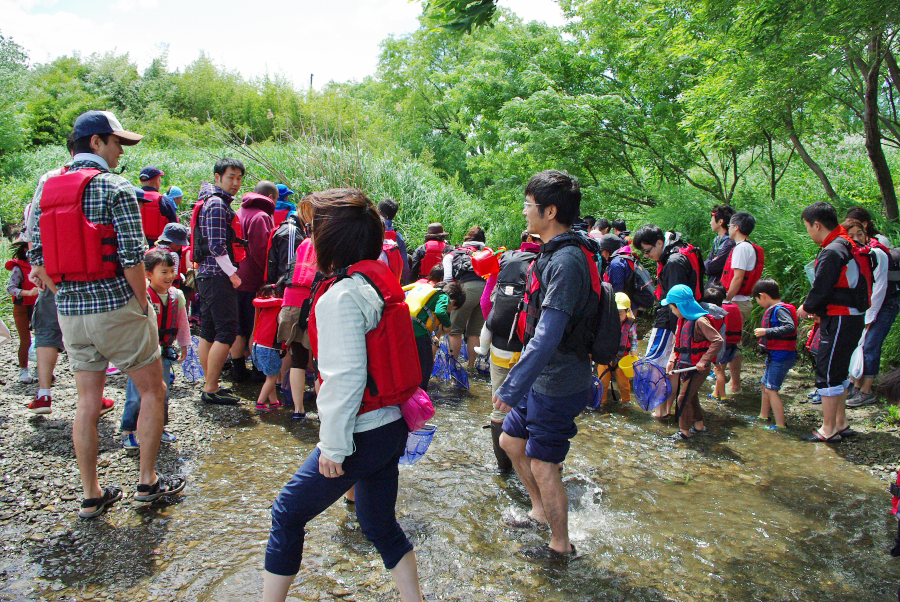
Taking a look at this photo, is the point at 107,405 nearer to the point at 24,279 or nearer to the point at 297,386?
the point at 297,386

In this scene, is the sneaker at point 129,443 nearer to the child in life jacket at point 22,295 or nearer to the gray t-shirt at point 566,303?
the child in life jacket at point 22,295

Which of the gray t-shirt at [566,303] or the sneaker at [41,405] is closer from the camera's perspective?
the gray t-shirt at [566,303]

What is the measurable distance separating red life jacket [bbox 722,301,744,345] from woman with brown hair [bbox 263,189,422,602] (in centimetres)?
485

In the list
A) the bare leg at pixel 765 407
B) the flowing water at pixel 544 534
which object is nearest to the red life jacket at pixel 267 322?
the flowing water at pixel 544 534

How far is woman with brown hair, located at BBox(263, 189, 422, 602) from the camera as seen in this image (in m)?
2.14

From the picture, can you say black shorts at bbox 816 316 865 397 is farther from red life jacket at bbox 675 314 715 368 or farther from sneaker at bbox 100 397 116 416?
sneaker at bbox 100 397 116 416

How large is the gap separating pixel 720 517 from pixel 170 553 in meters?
3.39

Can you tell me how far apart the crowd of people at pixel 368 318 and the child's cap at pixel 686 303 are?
0.6 inches

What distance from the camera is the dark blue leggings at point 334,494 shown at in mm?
2240

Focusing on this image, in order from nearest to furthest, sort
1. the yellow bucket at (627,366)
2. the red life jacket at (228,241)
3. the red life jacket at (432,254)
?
the red life jacket at (228,241) < the yellow bucket at (627,366) < the red life jacket at (432,254)

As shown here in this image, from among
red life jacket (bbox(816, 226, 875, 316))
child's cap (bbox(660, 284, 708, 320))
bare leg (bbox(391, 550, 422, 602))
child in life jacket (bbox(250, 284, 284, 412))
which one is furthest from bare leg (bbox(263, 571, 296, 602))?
red life jacket (bbox(816, 226, 875, 316))

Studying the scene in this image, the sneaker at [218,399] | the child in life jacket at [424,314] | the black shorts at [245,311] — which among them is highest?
the child in life jacket at [424,314]

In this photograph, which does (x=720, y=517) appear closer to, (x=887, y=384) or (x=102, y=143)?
(x=887, y=384)

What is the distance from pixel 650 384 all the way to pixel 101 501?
453 cm
